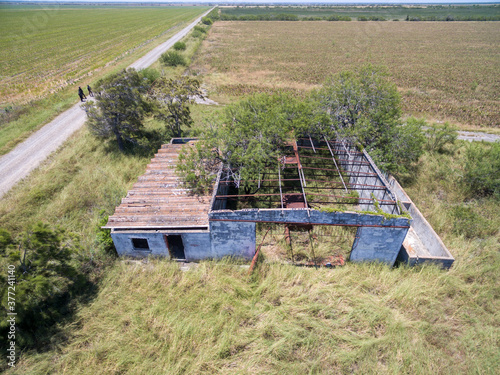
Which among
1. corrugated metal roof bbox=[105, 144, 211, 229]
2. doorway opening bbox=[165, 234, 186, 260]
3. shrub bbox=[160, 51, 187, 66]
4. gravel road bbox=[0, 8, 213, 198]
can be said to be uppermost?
shrub bbox=[160, 51, 187, 66]

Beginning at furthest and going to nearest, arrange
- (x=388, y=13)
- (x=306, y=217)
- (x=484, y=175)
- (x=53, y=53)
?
(x=388, y=13)
(x=53, y=53)
(x=484, y=175)
(x=306, y=217)

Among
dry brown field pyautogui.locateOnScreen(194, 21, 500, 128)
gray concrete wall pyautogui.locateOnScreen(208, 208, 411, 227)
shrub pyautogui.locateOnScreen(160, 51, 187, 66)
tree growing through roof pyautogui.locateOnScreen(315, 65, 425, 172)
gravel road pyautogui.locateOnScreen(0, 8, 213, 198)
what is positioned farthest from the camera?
shrub pyautogui.locateOnScreen(160, 51, 187, 66)

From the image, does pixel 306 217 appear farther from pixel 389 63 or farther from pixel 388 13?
pixel 388 13

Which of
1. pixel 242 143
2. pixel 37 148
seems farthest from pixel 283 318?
pixel 37 148

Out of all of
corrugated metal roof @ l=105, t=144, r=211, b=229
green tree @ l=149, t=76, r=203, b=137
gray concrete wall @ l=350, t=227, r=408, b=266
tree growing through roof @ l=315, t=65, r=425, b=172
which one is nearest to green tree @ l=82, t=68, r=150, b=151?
green tree @ l=149, t=76, r=203, b=137

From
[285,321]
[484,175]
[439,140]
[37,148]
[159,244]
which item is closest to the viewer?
[285,321]

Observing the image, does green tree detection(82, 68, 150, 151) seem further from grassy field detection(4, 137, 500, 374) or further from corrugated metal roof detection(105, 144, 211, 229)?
grassy field detection(4, 137, 500, 374)

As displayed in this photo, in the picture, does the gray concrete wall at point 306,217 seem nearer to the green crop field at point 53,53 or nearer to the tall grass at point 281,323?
the tall grass at point 281,323
